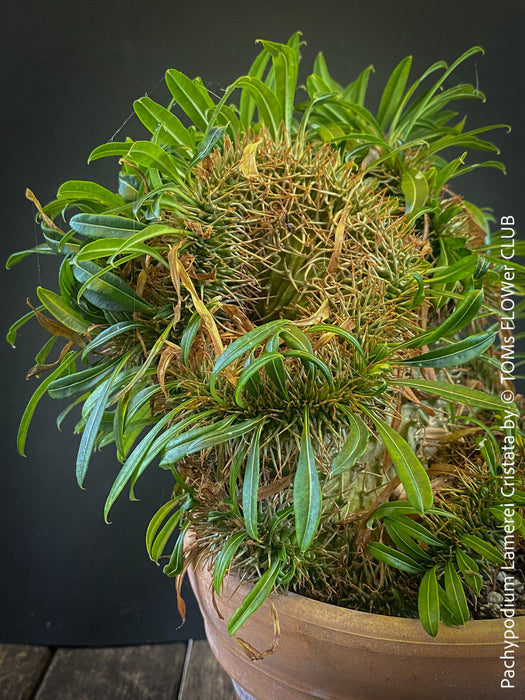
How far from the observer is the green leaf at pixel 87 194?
0.70 m

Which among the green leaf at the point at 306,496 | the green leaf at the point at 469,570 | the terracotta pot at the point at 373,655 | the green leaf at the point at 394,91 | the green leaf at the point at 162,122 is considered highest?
the green leaf at the point at 394,91

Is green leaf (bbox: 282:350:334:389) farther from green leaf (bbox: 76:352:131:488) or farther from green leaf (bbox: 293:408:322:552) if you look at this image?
green leaf (bbox: 76:352:131:488)

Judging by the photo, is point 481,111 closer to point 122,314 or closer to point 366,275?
point 366,275

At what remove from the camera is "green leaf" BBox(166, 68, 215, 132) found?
0.73 meters

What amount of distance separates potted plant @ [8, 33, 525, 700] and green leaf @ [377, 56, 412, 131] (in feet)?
0.59

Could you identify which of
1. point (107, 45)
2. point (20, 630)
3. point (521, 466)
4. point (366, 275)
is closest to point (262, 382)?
point (366, 275)

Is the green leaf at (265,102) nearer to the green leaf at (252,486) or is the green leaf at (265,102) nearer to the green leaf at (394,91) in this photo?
the green leaf at (394,91)

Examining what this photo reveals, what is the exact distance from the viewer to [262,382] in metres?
0.58

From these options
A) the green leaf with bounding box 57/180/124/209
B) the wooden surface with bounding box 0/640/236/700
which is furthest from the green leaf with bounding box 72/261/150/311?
the wooden surface with bounding box 0/640/236/700

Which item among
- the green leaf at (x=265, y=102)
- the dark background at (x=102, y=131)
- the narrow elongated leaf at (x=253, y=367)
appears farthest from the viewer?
the dark background at (x=102, y=131)

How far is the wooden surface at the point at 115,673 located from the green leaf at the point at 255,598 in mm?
635

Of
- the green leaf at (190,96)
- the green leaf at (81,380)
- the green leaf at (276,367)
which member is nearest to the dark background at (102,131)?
the green leaf at (190,96)

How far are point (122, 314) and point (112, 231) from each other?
0.31 feet

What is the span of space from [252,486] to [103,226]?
1.02ft
